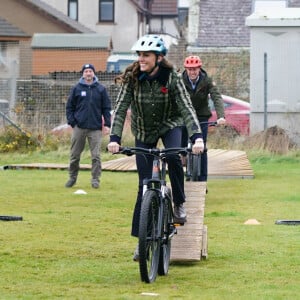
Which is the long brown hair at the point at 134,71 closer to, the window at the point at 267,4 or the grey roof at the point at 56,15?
the window at the point at 267,4

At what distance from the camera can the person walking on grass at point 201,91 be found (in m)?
15.5

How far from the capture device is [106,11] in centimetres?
6462

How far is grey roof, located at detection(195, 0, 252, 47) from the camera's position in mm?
47375

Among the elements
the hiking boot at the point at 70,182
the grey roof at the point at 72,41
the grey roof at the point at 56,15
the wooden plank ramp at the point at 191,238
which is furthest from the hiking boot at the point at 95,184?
the grey roof at the point at 56,15

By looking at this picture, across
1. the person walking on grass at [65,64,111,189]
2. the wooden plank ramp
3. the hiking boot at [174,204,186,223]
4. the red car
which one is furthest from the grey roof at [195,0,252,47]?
the hiking boot at [174,204,186,223]

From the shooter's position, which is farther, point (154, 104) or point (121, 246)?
point (121, 246)

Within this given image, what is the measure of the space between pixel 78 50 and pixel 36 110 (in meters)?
14.9

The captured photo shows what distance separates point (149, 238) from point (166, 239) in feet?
1.76

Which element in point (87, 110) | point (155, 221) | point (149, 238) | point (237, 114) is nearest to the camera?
point (149, 238)

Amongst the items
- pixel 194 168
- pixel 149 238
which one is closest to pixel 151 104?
pixel 149 238

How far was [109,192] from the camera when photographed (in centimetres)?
1745

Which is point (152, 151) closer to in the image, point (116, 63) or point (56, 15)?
point (116, 63)

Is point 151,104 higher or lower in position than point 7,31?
lower

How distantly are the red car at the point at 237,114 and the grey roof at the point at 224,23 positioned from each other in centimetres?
2038
